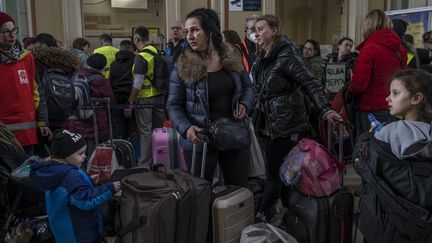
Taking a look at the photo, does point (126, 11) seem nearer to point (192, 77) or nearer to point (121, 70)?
point (121, 70)

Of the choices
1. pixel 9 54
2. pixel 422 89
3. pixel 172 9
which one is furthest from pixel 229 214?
pixel 172 9

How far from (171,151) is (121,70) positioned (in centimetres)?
134

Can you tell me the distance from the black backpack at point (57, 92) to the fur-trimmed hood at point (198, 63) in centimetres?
116

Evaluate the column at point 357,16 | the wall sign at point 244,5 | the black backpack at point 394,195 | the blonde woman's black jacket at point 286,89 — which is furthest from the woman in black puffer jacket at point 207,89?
the column at point 357,16

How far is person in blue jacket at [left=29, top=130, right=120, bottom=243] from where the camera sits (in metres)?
1.95

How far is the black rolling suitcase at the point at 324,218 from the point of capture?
226 centimetres

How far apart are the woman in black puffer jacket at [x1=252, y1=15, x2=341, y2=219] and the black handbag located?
42 cm

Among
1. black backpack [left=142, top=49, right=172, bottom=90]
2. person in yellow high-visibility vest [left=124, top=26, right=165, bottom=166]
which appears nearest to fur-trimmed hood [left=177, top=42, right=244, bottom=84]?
person in yellow high-visibility vest [left=124, top=26, right=165, bottom=166]

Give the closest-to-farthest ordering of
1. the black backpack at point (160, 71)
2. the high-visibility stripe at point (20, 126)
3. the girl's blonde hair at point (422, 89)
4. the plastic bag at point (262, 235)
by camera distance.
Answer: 1. the girl's blonde hair at point (422, 89)
2. the plastic bag at point (262, 235)
3. the high-visibility stripe at point (20, 126)
4. the black backpack at point (160, 71)

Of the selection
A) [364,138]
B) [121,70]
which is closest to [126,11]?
[121,70]

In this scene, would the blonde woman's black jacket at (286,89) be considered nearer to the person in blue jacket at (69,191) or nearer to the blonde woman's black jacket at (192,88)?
the blonde woman's black jacket at (192,88)

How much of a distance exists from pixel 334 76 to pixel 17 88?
9.88 feet

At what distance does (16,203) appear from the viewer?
2348mm

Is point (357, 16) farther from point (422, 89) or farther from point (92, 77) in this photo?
point (422, 89)
